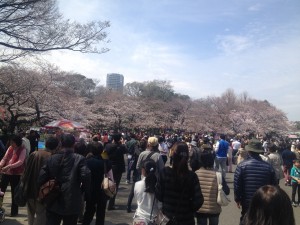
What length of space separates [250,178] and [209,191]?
2.09 feet

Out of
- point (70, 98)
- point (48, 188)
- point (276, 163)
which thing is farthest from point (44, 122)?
point (48, 188)

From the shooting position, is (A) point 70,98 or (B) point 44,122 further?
(A) point 70,98

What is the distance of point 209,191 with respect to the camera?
3639mm

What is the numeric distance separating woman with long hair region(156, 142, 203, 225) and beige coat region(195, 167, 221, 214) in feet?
1.89

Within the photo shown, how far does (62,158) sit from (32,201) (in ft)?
4.80

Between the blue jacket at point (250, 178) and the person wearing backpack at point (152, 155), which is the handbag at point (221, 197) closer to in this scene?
the blue jacket at point (250, 178)

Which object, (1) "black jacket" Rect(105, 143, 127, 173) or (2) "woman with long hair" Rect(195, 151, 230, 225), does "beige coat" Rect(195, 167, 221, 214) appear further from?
(1) "black jacket" Rect(105, 143, 127, 173)

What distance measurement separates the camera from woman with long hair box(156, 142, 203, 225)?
3025 millimetres

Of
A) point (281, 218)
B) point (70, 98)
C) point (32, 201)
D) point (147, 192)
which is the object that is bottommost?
point (32, 201)

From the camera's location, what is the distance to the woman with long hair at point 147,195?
3.59 meters

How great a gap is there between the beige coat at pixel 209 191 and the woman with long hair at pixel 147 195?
60cm

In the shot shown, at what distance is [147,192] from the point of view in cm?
367

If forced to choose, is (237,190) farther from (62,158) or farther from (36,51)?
(36,51)

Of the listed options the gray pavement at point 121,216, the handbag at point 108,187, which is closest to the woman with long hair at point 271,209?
the handbag at point 108,187
